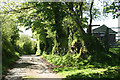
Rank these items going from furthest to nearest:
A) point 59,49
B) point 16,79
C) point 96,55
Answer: point 59,49
point 96,55
point 16,79

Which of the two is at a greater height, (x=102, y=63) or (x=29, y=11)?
(x=29, y=11)

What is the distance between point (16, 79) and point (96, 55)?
29.0 ft

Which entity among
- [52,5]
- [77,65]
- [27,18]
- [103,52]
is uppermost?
[52,5]

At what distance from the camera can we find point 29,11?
1623 centimetres

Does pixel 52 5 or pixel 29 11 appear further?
pixel 29 11

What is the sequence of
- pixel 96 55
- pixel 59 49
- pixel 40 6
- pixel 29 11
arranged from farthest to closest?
pixel 59 49, pixel 29 11, pixel 96 55, pixel 40 6

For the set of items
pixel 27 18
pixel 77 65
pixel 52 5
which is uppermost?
pixel 52 5

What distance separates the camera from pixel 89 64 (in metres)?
13.6

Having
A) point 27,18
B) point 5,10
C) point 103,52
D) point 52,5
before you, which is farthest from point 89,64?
point 5,10

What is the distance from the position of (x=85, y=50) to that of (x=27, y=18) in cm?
775

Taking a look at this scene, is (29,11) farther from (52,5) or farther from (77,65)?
(77,65)

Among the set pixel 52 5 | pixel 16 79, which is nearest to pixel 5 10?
pixel 52 5

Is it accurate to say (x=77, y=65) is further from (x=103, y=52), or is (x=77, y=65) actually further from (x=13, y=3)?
(x=13, y=3)

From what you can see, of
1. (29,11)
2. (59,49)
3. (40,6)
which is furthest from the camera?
(59,49)
